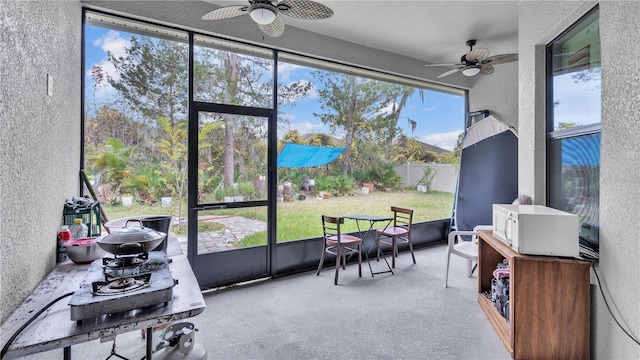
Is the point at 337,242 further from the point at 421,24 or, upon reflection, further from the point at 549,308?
the point at 421,24

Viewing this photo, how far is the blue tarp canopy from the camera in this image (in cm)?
383

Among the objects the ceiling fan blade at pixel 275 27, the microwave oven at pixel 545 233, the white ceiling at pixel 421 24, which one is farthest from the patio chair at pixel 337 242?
the white ceiling at pixel 421 24

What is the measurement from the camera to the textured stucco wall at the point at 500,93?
188 inches

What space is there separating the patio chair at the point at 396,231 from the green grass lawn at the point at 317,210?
0.26m

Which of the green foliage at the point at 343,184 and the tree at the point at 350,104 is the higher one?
the tree at the point at 350,104

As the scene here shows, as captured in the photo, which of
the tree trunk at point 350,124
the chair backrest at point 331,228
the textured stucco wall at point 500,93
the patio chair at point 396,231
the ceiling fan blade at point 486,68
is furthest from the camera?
the textured stucco wall at point 500,93

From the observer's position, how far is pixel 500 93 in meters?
4.95

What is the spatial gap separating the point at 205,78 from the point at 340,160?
2.14m

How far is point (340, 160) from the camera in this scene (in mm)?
4434

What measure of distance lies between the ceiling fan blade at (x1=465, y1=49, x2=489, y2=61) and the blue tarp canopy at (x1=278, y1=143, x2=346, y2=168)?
2.05m

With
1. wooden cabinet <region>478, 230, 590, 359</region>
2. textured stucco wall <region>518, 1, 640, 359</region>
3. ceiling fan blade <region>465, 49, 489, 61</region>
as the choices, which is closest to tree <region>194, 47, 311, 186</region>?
ceiling fan blade <region>465, 49, 489, 61</region>

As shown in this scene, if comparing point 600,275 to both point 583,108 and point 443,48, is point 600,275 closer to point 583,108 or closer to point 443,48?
point 583,108

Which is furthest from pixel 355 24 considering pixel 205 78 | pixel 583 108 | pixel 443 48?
pixel 583 108

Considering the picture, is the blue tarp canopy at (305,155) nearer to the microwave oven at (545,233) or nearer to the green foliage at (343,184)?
the green foliage at (343,184)
